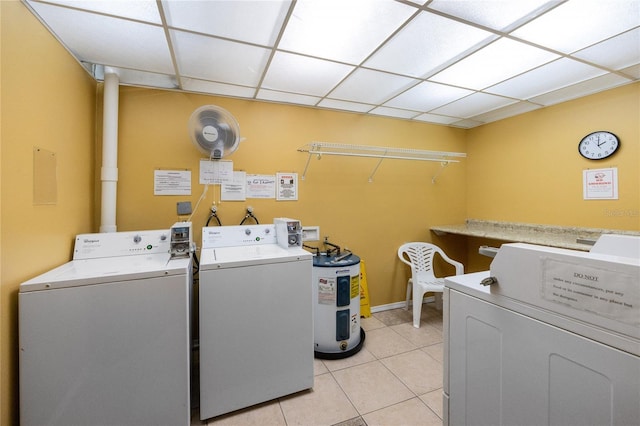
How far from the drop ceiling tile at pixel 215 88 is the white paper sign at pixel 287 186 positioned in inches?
31.8

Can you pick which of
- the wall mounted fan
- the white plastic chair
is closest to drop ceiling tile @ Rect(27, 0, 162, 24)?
the wall mounted fan

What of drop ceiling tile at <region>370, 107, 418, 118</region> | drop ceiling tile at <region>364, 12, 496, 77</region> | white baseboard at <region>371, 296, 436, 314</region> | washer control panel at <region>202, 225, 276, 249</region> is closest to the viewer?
drop ceiling tile at <region>364, 12, 496, 77</region>

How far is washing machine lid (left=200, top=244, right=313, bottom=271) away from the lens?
1.60 meters

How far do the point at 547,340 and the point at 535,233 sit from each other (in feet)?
8.70

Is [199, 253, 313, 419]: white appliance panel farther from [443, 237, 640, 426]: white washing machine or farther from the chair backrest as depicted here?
the chair backrest

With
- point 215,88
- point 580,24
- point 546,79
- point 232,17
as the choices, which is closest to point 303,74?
point 232,17

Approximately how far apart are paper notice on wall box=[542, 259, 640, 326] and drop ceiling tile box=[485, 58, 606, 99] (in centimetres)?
201

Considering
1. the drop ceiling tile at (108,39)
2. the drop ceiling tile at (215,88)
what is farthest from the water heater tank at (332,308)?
the drop ceiling tile at (108,39)

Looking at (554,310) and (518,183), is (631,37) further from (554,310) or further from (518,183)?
(554,310)

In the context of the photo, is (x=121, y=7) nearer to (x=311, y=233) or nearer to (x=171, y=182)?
(x=171, y=182)

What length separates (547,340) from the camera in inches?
30.6

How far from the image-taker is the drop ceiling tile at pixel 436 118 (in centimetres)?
311

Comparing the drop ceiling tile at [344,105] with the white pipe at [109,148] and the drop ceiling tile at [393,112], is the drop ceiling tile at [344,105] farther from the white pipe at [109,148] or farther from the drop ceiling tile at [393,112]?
the white pipe at [109,148]

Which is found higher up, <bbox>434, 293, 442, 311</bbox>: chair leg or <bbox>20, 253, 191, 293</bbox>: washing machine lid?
<bbox>20, 253, 191, 293</bbox>: washing machine lid
